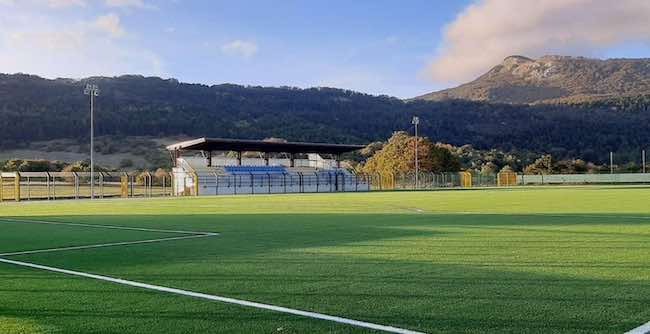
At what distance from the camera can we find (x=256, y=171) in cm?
6344

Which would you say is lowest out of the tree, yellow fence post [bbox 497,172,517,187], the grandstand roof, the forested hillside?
yellow fence post [bbox 497,172,517,187]

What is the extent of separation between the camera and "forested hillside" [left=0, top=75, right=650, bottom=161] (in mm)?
108625

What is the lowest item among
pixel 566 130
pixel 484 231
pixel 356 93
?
pixel 484 231

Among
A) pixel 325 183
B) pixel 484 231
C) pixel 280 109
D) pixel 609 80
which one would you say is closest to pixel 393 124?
pixel 280 109

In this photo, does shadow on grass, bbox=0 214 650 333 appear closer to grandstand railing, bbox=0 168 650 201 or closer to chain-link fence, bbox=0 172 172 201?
chain-link fence, bbox=0 172 172 201

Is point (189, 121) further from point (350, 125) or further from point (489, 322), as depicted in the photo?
point (489, 322)

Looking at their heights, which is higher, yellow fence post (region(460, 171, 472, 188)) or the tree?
the tree

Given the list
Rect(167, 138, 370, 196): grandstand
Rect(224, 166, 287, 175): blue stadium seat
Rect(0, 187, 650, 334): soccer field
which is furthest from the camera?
Rect(224, 166, 287, 175): blue stadium seat

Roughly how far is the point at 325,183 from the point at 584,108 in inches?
3427

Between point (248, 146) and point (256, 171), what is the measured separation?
4.06 meters

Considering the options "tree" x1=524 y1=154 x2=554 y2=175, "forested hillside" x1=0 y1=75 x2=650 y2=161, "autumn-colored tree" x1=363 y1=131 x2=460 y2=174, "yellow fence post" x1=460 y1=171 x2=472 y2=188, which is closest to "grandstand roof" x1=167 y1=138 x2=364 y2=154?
"yellow fence post" x1=460 y1=171 x2=472 y2=188

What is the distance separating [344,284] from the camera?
7461 mm

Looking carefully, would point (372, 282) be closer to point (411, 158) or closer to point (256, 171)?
point (256, 171)

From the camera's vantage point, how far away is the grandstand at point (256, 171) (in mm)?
56062
